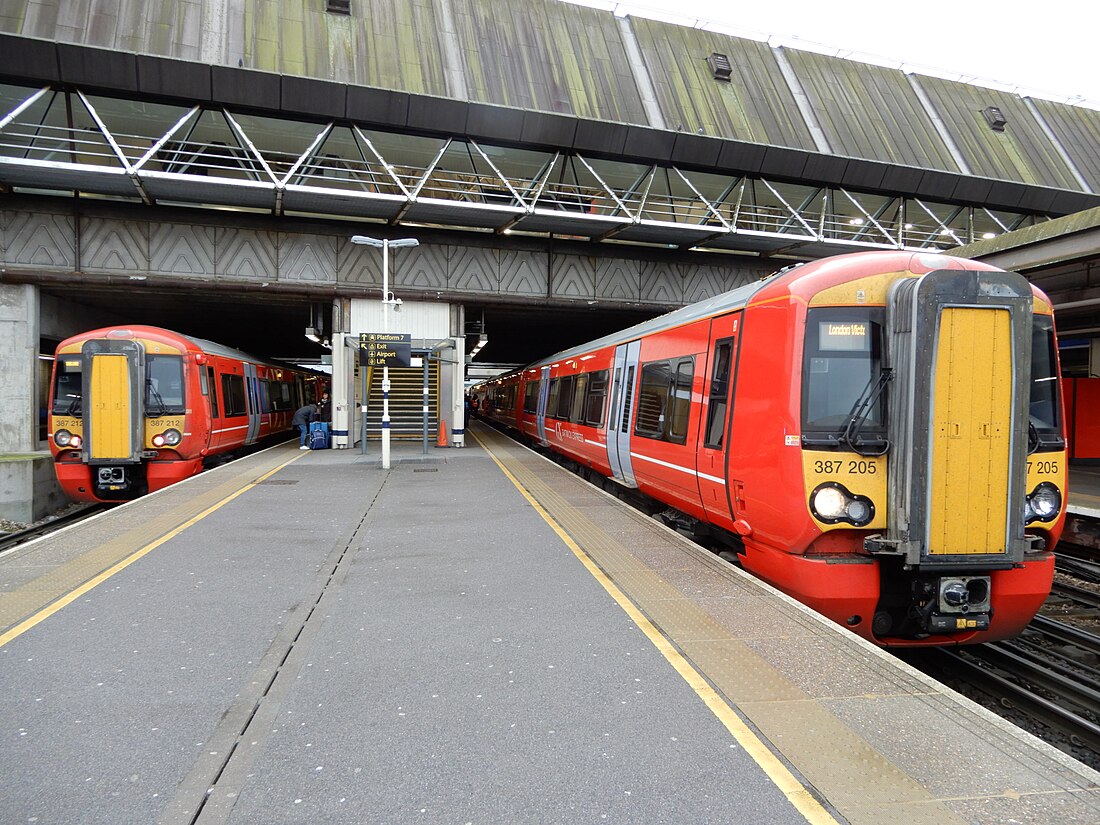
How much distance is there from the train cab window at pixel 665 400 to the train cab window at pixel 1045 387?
3046 millimetres

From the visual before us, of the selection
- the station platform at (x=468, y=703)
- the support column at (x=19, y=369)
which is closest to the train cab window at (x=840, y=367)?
the station platform at (x=468, y=703)

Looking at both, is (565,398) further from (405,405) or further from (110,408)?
(405,405)

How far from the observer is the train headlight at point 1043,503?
4.97 metres

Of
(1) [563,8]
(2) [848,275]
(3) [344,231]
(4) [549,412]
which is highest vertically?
(1) [563,8]

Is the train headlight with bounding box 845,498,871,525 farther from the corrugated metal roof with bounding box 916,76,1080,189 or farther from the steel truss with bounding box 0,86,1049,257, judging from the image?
the corrugated metal roof with bounding box 916,76,1080,189

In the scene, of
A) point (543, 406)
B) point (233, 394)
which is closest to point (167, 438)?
point (233, 394)

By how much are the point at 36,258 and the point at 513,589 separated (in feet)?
56.5

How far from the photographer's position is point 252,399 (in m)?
18.8

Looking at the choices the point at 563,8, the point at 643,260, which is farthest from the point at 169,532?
the point at 563,8

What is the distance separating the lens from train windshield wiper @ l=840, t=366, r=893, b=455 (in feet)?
15.8

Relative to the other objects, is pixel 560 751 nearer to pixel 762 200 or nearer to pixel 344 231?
pixel 344 231

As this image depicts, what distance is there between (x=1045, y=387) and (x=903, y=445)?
4.83 feet

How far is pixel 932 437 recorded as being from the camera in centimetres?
466

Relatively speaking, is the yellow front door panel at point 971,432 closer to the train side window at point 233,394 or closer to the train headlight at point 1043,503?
the train headlight at point 1043,503
